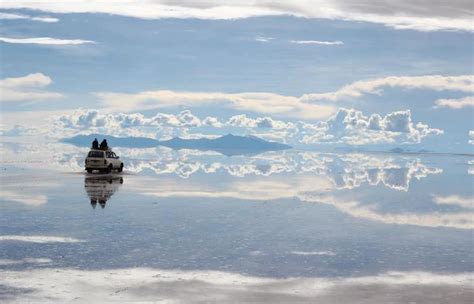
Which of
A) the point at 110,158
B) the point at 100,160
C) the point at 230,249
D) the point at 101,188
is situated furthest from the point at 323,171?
the point at 230,249

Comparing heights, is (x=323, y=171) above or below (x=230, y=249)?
below

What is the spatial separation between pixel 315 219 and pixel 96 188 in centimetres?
1813

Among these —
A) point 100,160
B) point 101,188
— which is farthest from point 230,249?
point 100,160

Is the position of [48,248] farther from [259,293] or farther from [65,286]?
[259,293]

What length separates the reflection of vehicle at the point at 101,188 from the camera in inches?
1321

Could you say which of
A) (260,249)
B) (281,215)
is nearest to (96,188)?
(281,215)

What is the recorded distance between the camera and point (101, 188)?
135ft

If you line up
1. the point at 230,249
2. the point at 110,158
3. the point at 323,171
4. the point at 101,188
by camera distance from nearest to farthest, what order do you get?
the point at 230,249 → the point at 101,188 → the point at 110,158 → the point at 323,171

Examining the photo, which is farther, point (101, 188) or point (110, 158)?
point (110, 158)

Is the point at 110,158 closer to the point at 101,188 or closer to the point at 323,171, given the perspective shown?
the point at 101,188

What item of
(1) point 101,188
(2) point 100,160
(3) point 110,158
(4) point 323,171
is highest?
(3) point 110,158

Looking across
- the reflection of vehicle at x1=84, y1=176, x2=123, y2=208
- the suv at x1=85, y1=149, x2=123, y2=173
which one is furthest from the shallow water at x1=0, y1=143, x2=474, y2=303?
the suv at x1=85, y1=149, x2=123, y2=173

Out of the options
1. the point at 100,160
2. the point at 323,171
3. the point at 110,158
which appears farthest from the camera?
the point at 323,171

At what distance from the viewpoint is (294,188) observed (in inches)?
1809
